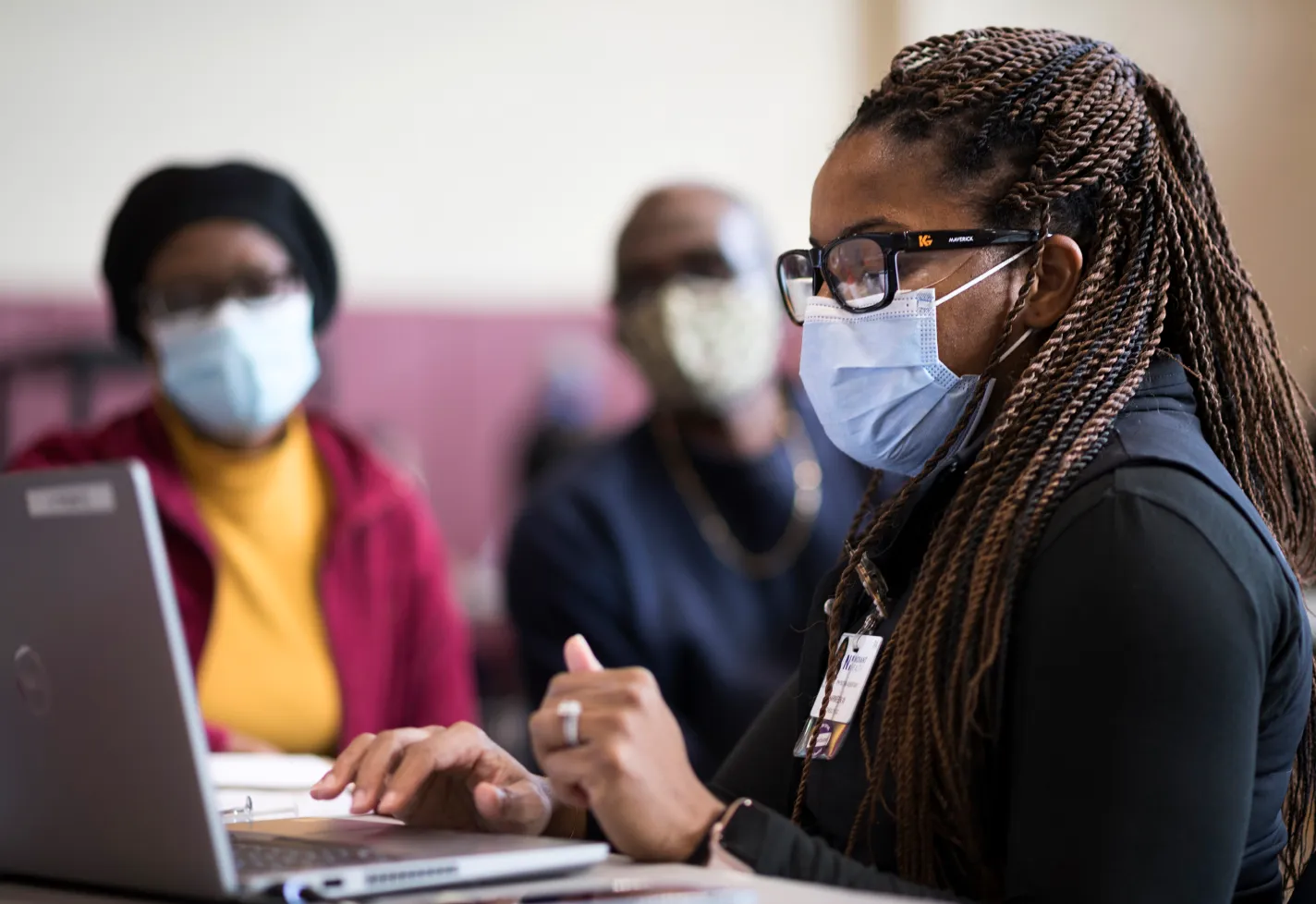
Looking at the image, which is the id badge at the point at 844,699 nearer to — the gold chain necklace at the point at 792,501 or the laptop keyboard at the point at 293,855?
the laptop keyboard at the point at 293,855

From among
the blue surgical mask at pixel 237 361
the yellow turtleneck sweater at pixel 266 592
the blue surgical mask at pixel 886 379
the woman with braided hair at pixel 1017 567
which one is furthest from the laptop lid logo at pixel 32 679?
the blue surgical mask at pixel 237 361

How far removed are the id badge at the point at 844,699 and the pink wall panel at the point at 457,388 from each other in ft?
12.6

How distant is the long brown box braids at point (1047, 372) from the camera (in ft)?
3.64

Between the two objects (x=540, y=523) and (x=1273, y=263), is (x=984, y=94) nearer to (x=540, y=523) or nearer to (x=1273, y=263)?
(x=540, y=523)

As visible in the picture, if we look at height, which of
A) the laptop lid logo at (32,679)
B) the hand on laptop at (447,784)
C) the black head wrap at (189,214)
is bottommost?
the hand on laptop at (447,784)

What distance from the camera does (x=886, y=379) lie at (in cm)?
133

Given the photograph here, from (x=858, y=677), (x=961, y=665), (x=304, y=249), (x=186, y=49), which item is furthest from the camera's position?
(x=186, y=49)

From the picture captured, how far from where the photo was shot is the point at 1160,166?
50.6 inches

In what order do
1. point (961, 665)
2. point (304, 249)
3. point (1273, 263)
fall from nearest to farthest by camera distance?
point (961, 665) < point (304, 249) < point (1273, 263)

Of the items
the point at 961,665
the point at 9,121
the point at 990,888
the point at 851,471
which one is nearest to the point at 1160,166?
the point at 961,665

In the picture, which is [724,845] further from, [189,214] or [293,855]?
[189,214]

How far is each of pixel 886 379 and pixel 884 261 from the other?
0.39 feet

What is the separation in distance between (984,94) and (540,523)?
1.60 metres

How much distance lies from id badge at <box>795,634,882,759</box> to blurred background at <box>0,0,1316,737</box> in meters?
3.35
